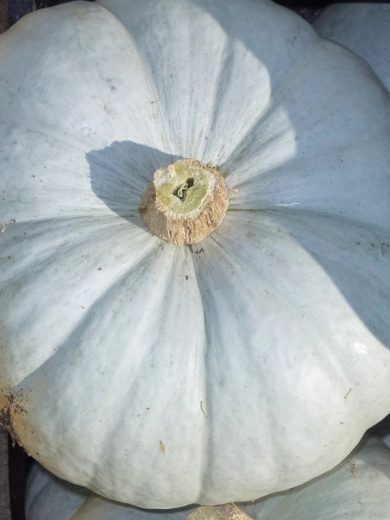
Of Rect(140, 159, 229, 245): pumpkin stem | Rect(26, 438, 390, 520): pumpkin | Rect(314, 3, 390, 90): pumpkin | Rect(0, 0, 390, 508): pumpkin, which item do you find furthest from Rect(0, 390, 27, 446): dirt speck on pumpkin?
Rect(314, 3, 390, 90): pumpkin

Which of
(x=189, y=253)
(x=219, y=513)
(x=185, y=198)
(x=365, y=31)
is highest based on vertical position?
(x=365, y=31)

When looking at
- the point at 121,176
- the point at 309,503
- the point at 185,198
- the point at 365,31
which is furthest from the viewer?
the point at 365,31

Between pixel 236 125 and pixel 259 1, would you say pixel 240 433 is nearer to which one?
pixel 236 125

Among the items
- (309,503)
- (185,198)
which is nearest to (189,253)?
(185,198)

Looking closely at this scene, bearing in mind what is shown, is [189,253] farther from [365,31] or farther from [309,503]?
[365,31]

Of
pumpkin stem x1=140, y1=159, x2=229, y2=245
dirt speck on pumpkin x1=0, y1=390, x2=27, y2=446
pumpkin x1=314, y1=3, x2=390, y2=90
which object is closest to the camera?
pumpkin stem x1=140, y1=159, x2=229, y2=245

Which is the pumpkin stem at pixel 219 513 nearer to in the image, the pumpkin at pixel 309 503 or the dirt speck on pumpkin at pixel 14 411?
the pumpkin at pixel 309 503

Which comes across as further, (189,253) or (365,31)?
(365,31)

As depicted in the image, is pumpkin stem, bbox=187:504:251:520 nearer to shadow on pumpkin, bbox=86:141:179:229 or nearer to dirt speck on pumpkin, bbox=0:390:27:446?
dirt speck on pumpkin, bbox=0:390:27:446
